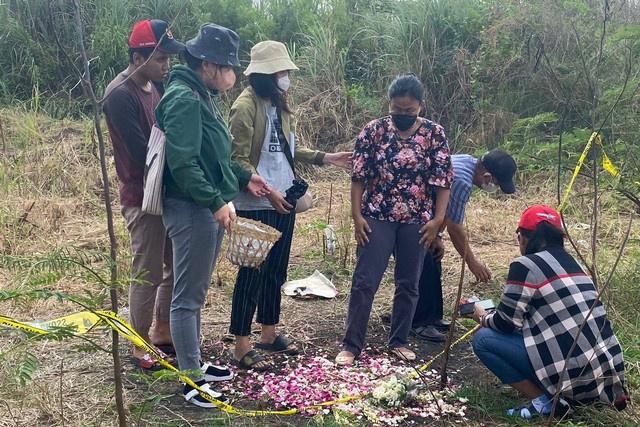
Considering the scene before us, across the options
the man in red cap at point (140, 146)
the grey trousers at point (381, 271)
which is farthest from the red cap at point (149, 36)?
the grey trousers at point (381, 271)

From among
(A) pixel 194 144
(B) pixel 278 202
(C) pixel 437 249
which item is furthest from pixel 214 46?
(C) pixel 437 249

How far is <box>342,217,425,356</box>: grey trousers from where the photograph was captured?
4.12 m

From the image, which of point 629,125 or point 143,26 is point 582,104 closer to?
point 629,125

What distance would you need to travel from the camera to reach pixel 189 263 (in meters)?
3.38

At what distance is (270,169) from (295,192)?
0.63 ft

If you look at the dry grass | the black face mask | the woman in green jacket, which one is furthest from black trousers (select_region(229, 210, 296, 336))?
the black face mask

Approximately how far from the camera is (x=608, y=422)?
10.6 feet

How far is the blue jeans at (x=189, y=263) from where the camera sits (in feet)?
11.1

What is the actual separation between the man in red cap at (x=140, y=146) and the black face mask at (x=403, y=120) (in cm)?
125

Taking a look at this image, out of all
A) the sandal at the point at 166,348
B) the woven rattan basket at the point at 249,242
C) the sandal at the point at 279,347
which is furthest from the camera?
the sandal at the point at 279,347

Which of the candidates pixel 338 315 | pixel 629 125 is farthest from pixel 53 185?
pixel 629 125

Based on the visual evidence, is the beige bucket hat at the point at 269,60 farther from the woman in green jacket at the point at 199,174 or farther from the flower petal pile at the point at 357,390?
the flower petal pile at the point at 357,390

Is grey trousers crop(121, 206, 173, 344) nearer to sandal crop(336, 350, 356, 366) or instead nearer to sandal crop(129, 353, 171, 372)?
sandal crop(129, 353, 171, 372)

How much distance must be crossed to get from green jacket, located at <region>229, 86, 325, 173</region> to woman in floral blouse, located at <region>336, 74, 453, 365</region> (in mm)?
548
